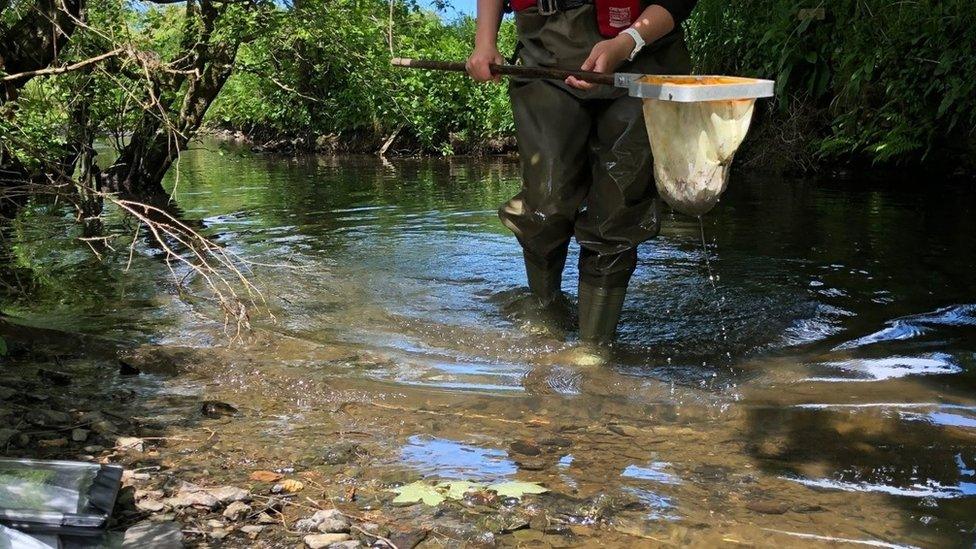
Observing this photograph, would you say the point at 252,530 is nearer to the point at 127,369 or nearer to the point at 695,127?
the point at 127,369

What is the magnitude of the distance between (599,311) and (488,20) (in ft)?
4.78

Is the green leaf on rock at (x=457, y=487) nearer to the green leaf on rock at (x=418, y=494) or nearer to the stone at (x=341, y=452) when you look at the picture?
the green leaf on rock at (x=418, y=494)

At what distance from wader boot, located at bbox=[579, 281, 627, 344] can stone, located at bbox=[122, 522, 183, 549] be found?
90.4 inches

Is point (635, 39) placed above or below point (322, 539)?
above

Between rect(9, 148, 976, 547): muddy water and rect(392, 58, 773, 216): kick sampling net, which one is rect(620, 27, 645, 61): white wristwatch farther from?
rect(9, 148, 976, 547): muddy water

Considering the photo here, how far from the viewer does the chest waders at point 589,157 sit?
3.99 meters

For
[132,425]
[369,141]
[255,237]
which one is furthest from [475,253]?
[369,141]

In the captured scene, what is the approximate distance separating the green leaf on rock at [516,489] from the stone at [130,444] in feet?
3.75

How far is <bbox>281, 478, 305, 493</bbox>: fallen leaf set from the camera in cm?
265

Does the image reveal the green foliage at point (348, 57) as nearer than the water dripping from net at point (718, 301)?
No

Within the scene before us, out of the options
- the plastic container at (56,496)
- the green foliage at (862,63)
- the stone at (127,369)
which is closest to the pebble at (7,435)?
the plastic container at (56,496)

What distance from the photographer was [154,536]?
7.31 ft

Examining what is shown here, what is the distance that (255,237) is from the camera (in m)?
7.55

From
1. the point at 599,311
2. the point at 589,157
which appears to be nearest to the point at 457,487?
the point at 599,311
